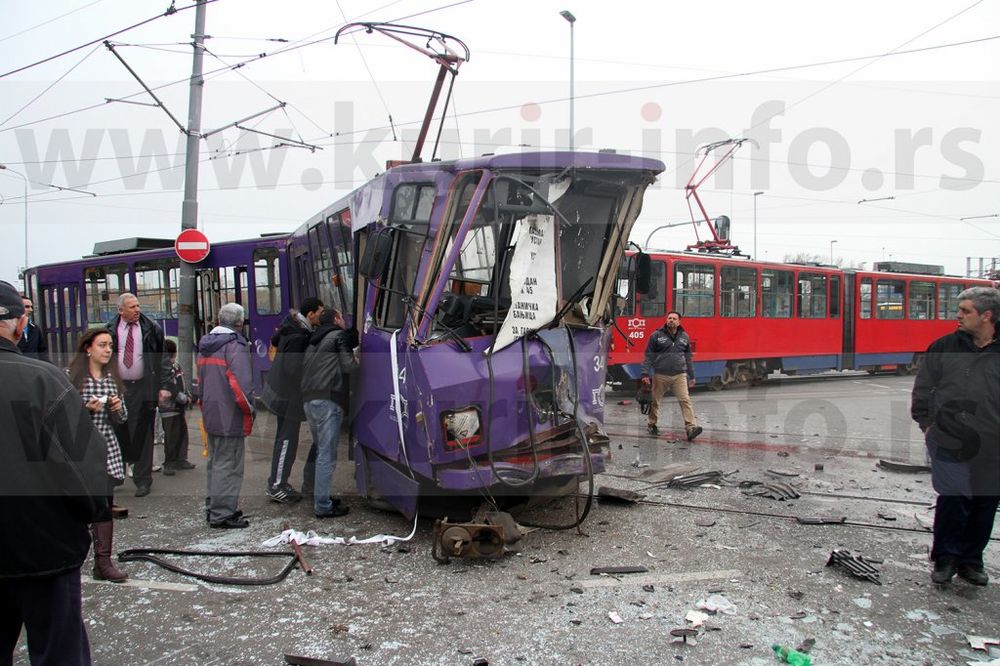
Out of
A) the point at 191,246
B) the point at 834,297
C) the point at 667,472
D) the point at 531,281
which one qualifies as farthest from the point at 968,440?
the point at 834,297

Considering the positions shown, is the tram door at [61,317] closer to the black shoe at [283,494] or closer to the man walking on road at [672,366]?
the black shoe at [283,494]

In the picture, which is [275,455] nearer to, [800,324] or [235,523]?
[235,523]

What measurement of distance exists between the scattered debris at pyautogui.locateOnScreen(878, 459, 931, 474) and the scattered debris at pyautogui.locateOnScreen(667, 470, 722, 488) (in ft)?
6.97

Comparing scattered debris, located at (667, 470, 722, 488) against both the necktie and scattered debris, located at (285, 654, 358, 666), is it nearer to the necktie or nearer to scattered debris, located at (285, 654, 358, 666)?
scattered debris, located at (285, 654, 358, 666)

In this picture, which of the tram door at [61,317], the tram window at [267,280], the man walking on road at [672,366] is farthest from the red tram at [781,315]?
the tram door at [61,317]

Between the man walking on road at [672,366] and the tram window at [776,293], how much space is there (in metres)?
7.96

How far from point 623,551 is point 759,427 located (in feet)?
21.0

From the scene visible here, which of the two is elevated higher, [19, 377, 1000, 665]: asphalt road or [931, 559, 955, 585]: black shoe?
[931, 559, 955, 585]: black shoe

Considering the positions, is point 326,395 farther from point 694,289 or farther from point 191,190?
point 694,289

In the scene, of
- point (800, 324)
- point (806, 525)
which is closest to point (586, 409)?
point (806, 525)

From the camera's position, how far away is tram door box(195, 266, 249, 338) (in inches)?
494

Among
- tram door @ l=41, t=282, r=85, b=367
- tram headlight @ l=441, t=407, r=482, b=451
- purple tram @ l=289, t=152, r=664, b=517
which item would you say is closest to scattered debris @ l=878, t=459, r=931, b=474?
purple tram @ l=289, t=152, r=664, b=517

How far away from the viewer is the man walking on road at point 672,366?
9273 mm

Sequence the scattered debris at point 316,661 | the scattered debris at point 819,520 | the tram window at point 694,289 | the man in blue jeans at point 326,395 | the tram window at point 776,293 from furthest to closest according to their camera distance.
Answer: the tram window at point 776,293, the tram window at point 694,289, the man in blue jeans at point 326,395, the scattered debris at point 819,520, the scattered debris at point 316,661
